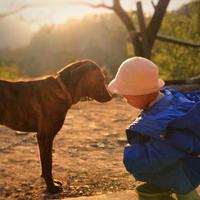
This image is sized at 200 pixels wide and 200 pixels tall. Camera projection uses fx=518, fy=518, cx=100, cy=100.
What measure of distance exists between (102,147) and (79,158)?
0.66m

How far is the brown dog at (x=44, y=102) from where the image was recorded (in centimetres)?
470

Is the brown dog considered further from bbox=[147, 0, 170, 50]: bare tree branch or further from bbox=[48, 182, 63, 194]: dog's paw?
bbox=[147, 0, 170, 50]: bare tree branch

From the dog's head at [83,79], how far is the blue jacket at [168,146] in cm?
214

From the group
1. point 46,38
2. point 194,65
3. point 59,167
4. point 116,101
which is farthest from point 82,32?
point 59,167

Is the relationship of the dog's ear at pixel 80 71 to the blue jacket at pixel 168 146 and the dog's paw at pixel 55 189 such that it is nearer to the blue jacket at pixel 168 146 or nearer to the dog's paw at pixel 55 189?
the dog's paw at pixel 55 189

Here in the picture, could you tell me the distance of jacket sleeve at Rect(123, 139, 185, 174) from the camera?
2.62m

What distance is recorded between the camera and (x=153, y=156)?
8.63 ft

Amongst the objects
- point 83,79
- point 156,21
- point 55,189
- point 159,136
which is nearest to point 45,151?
point 55,189

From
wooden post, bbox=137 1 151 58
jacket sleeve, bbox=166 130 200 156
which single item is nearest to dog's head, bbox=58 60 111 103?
jacket sleeve, bbox=166 130 200 156

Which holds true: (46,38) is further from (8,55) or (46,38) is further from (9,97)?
(9,97)

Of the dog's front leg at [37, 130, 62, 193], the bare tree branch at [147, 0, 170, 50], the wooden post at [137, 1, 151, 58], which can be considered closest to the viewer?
the dog's front leg at [37, 130, 62, 193]

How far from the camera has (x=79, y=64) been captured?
4.88 m

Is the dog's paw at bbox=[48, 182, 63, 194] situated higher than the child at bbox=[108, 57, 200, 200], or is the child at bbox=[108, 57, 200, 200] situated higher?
the child at bbox=[108, 57, 200, 200]

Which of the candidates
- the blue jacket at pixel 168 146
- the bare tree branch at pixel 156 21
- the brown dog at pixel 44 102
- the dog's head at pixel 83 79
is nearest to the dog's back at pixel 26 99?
the brown dog at pixel 44 102
